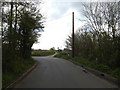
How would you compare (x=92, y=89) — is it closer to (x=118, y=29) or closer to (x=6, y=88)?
(x=6, y=88)

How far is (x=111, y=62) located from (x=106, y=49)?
149cm

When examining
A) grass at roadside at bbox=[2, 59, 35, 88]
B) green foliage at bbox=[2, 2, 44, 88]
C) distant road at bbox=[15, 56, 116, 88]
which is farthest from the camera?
green foliage at bbox=[2, 2, 44, 88]

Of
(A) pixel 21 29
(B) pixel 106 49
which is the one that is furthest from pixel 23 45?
(B) pixel 106 49

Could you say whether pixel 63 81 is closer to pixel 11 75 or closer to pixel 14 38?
pixel 11 75

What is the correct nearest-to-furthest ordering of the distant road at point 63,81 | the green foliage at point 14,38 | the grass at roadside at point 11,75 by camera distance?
the grass at roadside at point 11,75 → the distant road at point 63,81 → the green foliage at point 14,38

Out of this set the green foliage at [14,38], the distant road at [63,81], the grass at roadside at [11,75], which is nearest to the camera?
the grass at roadside at [11,75]

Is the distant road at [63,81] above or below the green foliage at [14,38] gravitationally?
below

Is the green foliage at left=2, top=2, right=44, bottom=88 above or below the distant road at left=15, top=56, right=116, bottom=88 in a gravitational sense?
above

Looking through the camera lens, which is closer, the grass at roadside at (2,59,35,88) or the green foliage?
the grass at roadside at (2,59,35,88)

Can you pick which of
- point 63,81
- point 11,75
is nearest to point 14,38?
point 11,75

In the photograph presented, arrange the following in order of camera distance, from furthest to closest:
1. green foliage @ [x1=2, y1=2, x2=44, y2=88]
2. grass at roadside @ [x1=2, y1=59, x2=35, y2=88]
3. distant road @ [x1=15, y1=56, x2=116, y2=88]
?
green foliage @ [x1=2, y1=2, x2=44, y2=88]
distant road @ [x1=15, y1=56, x2=116, y2=88]
grass at roadside @ [x1=2, y1=59, x2=35, y2=88]

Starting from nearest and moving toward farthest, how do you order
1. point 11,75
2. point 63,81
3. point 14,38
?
1. point 63,81
2. point 11,75
3. point 14,38

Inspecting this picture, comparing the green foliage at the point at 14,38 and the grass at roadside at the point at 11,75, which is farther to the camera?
the green foliage at the point at 14,38

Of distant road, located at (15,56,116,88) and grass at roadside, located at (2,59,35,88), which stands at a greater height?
grass at roadside, located at (2,59,35,88)
